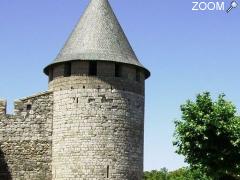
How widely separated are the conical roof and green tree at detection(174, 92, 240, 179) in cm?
388

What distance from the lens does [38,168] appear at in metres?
24.7

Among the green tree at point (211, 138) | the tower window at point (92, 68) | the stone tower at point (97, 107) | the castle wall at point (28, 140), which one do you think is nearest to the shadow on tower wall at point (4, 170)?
the castle wall at point (28, 140)

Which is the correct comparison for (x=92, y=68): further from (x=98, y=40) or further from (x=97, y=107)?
(x=97, y=107)

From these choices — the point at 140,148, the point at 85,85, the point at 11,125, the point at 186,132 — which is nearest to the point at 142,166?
the point at 140,148

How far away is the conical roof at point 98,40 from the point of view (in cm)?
2483

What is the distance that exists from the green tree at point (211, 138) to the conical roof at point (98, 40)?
3879 millimetres

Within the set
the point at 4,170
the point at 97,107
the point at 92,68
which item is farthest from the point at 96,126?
the point at 4,170

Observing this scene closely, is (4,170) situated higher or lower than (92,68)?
lower

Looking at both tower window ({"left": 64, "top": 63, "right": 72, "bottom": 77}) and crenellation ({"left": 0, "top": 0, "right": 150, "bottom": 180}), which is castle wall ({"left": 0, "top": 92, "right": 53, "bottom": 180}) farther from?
tower window ({"left": 64, "top": 63, "right": 72, "bottom": 77})

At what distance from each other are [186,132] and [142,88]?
12.0 feet

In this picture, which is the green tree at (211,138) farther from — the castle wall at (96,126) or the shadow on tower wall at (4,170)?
the shadow on tower wall at (4,170)

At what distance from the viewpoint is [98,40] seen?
25344 mm

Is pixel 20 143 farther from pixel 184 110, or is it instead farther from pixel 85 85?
pixel 184 110

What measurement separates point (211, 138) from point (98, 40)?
7.13m
